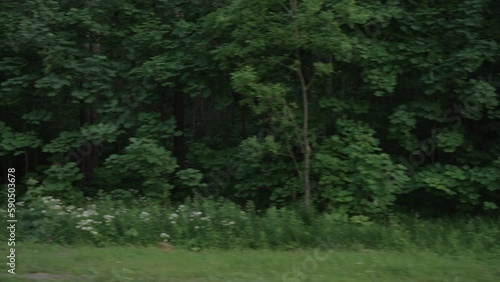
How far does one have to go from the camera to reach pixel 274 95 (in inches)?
446

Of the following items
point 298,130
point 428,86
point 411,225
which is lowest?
point 411,225

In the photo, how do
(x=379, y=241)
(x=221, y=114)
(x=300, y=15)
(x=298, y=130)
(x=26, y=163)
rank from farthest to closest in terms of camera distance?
(x=221, y=114)
(x=26, y=163)
(x=298, y=130)
(x=300, y=15)
(x=379, y=241)

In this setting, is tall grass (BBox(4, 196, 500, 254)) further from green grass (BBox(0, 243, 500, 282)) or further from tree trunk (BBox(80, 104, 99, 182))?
tree trunk (BBox(80, 104, 99, 182))

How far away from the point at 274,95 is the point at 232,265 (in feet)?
14.3

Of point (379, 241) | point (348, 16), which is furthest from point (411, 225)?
point (348, 16)

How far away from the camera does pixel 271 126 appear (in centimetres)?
1235

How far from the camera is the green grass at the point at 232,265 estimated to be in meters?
7.26

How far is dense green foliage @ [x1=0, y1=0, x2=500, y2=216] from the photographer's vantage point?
11688mm

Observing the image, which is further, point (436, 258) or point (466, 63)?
point (466, 63)

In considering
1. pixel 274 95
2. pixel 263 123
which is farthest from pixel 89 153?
pixel 274 95

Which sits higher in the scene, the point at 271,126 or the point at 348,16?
the point at 348,16

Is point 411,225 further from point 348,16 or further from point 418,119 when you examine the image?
point 348,16

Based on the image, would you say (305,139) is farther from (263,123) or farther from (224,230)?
(224,230)

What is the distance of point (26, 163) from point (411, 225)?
9.89 m
